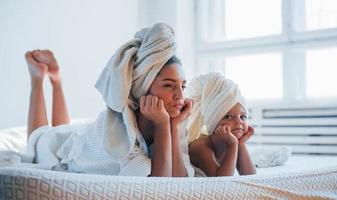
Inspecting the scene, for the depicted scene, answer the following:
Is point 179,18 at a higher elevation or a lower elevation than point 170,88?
higher

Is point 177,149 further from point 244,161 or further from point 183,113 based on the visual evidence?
point 244,161

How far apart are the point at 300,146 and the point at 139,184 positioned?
6.26 feet

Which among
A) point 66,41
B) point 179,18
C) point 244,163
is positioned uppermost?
point 179,18

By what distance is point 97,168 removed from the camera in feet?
2.95

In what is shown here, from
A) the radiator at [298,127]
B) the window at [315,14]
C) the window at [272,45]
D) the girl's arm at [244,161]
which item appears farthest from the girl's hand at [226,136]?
the window at [315,14]

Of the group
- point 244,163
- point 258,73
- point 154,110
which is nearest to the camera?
point 154,110

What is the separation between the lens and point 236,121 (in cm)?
116

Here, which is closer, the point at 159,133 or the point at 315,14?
the point at 159,133

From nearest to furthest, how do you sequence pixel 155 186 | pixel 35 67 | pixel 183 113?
1. pixel 155 186
2. pixel 183 113
3. pixel 35 67

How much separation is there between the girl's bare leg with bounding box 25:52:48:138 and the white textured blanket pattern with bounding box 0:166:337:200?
104 cm

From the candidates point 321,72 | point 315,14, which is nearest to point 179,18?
point 315,14

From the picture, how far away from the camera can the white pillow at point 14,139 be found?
4.35 ft

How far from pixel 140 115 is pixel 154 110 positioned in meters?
0.09

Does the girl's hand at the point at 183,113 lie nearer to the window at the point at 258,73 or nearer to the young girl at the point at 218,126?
the young girl at the point at 218,126
